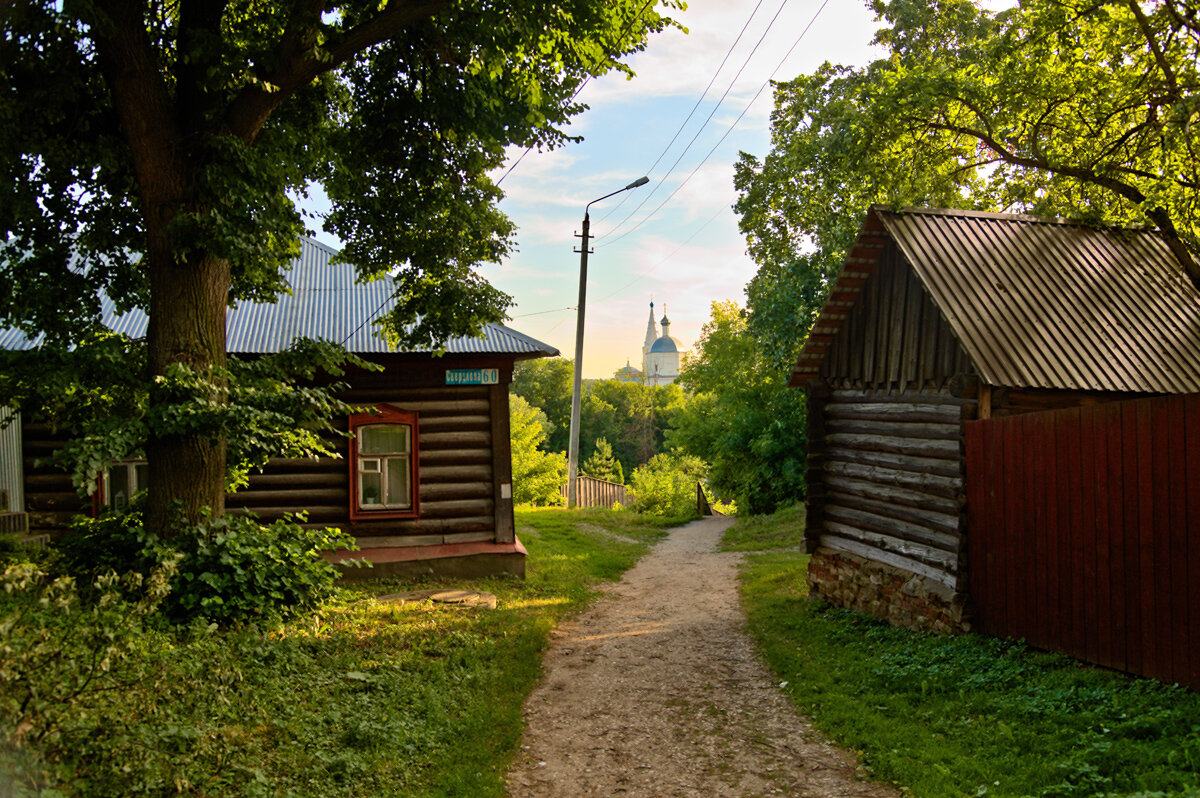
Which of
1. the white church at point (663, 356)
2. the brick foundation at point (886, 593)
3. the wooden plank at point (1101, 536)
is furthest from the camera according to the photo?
the white church at point (663, 356)

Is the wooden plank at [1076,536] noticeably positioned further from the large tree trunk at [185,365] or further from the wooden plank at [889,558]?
the large tree trunk at [185,365]

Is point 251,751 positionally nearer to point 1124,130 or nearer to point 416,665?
point 416,665

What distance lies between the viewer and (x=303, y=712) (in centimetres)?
626

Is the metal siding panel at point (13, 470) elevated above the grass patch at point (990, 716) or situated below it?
above

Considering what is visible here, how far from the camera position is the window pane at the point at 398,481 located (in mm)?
13828

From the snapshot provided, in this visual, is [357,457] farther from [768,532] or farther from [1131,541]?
[768,532]

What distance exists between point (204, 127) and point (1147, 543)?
998cm

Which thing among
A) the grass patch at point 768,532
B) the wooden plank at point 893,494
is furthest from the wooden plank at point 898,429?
the grass patch at point 768,532

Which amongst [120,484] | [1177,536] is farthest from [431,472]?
[1177,536]

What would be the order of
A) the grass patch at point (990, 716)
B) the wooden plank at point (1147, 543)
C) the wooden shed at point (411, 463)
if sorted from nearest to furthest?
the grass patch at point (990, 716)
the wooden plank at point (1147, 543)
the wooden shed at point (411, 463)

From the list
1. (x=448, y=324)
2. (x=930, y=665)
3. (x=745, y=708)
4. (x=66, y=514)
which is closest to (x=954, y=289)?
(x=930, y=665)

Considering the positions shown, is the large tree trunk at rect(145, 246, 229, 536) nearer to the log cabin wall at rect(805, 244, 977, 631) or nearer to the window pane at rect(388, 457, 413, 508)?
the window pane at rect(388, 457, 413, 508)

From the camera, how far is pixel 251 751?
5367 millimetres

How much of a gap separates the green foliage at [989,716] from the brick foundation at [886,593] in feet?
1.03
